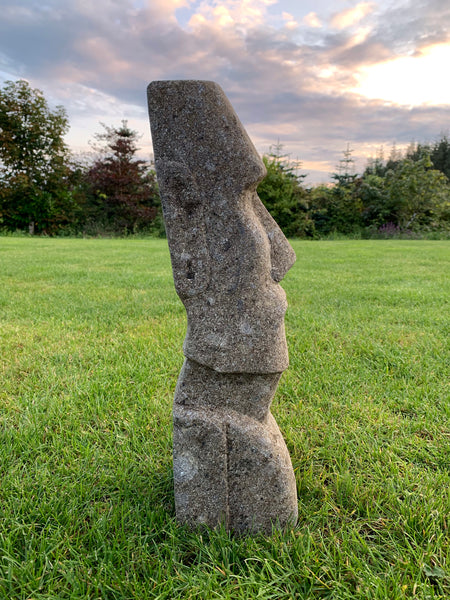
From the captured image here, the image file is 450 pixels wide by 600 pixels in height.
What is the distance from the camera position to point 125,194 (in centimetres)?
2300

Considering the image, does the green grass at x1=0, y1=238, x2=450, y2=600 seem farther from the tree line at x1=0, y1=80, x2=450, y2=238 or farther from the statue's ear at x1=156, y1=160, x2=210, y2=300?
the tree line at x1=0, y1=80, x2=450, y2=238

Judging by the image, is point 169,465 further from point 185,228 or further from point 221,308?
point 185,228

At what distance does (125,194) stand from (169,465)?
2255cm

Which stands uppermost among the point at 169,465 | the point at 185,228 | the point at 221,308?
the point at 185,228

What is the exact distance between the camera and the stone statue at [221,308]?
1485 millimetres

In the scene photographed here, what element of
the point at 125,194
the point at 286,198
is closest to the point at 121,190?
the point at 125,194

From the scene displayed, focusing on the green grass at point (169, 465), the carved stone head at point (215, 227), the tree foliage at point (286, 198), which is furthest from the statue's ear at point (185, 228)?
the tree foliage at point (286, 198)

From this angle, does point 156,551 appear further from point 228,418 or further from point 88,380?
point 88,380

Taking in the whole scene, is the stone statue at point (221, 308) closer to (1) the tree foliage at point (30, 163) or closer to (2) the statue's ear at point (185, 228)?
(2) the statue's ear at point (185, 228)

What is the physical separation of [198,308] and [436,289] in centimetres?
595

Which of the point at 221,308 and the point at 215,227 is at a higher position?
the point at 215,227

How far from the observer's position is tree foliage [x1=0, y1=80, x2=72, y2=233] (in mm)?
21328

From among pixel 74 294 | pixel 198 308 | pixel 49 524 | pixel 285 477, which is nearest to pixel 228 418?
pixel 285 477

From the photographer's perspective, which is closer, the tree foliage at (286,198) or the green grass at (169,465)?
the green grass at (169,465)
